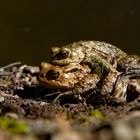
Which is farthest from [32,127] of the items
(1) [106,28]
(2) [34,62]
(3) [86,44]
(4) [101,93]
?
(1) [106,28]

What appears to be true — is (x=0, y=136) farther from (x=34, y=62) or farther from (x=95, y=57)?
(x=34, y=62)

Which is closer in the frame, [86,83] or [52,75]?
[86,83]


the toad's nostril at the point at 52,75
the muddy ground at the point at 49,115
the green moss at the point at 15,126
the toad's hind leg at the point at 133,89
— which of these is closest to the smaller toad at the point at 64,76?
the toad's nostril at the point at 52,75

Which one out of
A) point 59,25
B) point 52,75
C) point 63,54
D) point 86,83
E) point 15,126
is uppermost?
point 15,126

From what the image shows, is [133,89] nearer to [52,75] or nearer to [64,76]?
[64,76]

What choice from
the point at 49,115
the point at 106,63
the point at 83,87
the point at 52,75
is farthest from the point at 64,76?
the point at 49,115

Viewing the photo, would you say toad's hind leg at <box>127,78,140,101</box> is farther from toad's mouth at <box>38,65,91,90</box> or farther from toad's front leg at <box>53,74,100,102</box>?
toad's mouth at <box>38,65,91,90</box>

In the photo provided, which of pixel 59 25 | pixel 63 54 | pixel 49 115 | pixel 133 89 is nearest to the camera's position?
pixel 49 115
